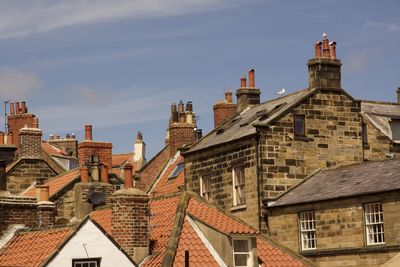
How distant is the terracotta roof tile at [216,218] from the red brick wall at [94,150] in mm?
17868

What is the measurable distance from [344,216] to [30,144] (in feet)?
86.0

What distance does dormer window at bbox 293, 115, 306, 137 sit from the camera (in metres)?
56.4

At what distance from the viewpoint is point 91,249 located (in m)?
40.1

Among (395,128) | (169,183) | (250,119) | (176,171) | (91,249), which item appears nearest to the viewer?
(91,249)

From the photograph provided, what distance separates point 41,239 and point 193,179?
752 inches

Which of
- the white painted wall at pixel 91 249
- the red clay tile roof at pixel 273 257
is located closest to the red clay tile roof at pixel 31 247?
the white painted wall at pixel 91 249

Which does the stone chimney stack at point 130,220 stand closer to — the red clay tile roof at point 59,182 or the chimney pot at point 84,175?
the chimney pot at point 84,175

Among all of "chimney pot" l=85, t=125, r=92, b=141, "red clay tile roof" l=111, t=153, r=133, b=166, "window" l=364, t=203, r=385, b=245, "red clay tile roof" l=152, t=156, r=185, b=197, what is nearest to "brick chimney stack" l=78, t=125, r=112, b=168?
"chimney pot" l=85, t=125, r=92, b=141

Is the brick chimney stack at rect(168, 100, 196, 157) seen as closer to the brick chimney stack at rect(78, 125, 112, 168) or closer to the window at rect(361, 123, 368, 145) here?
the brick chimney stack at rect(78, 125, 112, 168)

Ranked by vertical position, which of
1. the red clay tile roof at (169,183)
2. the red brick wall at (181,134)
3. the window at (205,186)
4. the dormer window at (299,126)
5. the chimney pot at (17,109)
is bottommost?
the window at (205,186)

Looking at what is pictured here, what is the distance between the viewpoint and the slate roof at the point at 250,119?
5625 cm

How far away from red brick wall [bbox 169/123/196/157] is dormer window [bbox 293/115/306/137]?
1796 cm

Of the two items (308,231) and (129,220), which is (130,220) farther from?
(308,231)

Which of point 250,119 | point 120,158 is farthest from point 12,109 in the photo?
point 250,119
